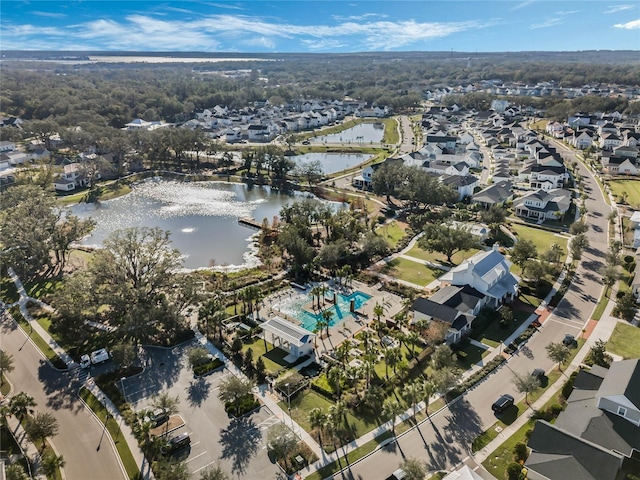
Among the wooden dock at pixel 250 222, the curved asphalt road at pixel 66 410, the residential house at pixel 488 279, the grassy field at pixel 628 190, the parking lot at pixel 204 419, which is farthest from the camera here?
the grassy field at pixel 628 190

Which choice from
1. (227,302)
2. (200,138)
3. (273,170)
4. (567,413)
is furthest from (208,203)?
(567,413)

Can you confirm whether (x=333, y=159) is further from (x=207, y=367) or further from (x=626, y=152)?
(x=207, y=367)

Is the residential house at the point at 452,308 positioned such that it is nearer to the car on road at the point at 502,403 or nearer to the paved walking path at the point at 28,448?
the car on road at the point at 502,403

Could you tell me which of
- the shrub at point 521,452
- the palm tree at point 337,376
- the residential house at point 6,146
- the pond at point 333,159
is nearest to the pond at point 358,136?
the pond at point 333,159

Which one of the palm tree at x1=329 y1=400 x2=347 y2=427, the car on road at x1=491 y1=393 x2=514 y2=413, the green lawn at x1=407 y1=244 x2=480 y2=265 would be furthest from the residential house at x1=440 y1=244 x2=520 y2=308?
the palm tree at x1=329 y1=400 x2=347 y2=427

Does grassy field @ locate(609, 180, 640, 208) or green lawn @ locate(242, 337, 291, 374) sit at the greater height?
grassy field @ locate(609, 180, 640, 208)

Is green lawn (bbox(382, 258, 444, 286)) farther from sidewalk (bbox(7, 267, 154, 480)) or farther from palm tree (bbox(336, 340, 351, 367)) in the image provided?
sidewalk (bbox(7, 267, 154, 480))
